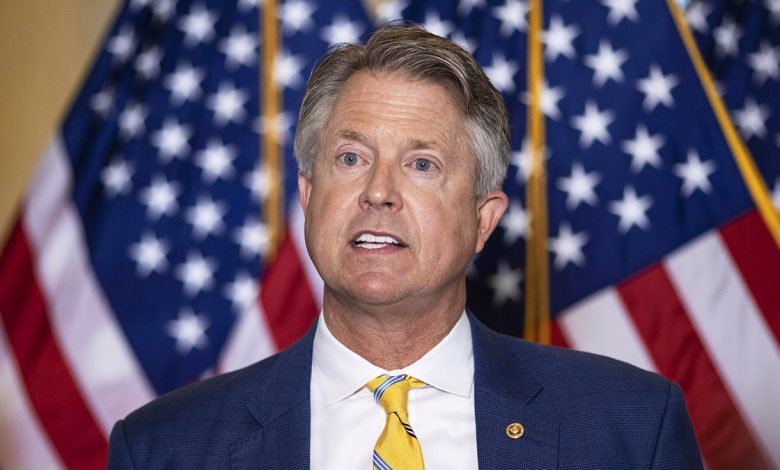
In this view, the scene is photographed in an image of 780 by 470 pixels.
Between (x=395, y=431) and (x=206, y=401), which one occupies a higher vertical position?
(x=206, y=401)

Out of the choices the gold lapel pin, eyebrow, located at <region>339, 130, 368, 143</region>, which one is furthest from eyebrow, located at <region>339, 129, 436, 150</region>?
the gold lapel pin

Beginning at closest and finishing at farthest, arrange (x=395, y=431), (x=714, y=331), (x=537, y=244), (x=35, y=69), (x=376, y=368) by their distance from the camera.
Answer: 1. (x=395, y=431)
2. (x=376, y=368)
3. (x=714, y=331)
4. (x=537, y=244)
5. (x=35, y=69)

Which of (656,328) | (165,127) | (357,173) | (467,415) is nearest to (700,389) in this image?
(656,328)

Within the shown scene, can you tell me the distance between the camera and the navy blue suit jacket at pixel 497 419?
217cm

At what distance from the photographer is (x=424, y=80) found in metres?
2.37

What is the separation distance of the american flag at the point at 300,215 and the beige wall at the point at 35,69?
400 millimetres

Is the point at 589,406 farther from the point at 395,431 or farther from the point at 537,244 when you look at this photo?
the point at 537,244

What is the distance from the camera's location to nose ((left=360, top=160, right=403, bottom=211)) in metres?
2.18

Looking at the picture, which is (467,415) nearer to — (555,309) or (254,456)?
(254,456)

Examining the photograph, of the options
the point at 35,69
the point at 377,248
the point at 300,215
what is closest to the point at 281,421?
the point at 377,248

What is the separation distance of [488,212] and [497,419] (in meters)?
0.51

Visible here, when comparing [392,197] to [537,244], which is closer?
[392,197]

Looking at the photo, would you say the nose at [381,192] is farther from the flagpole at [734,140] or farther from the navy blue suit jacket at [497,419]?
the flagpole at [734,140]

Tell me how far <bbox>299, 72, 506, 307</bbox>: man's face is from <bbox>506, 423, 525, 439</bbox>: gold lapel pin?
310mm
